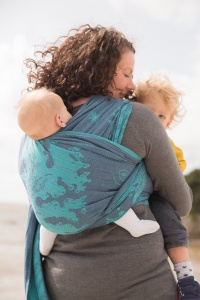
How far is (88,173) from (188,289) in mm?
592

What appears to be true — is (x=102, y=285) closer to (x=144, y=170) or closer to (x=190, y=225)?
(x=144, y=170)

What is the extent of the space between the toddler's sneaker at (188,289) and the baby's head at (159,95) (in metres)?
0.75

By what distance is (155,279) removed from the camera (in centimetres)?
209

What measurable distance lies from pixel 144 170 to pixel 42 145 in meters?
0.39

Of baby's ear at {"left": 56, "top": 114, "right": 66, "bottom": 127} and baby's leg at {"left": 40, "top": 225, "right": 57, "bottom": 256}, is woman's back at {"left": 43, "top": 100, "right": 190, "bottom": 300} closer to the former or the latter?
baby's leg at {"left": 40, "top": 225, "right": 57, "bottom": 256}

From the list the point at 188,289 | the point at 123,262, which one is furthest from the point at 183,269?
the point at 123,262

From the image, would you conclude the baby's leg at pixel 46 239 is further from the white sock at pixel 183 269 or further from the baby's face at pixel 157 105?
the baby's face at pixel 157 105

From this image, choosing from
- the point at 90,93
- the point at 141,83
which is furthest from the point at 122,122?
the point at 141,83

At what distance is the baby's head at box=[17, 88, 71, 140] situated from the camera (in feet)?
6.82

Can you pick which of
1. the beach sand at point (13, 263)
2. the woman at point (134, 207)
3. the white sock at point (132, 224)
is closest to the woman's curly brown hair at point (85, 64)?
the woman at point (134, 207)

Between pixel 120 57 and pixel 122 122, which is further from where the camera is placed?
pixel 120 57

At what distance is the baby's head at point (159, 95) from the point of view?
8.27 feet

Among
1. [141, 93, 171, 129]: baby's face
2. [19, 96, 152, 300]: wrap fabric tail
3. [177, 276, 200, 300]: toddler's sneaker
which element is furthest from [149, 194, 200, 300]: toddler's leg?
[141, 93, 171, 129]: baby's face

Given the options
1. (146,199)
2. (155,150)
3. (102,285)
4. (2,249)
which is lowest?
(2,249)
